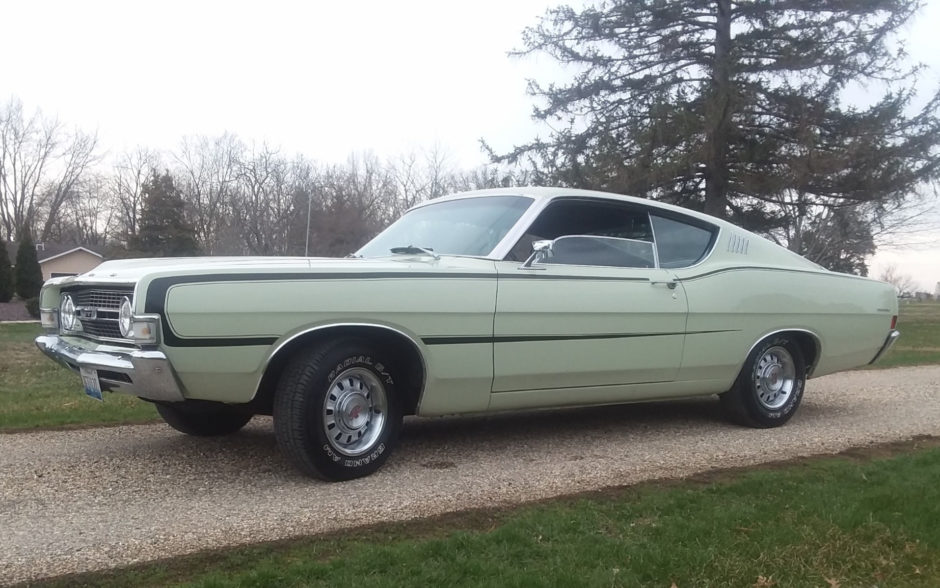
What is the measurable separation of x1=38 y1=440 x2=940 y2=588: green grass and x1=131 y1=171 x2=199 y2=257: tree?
1325 inches

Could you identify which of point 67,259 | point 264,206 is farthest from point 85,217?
point 264,206

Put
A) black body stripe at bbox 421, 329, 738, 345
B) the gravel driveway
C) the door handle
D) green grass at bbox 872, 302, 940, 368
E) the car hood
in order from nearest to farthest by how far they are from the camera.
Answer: the gravel driveway → the car hood → black body stripe at bbox 421, 329, 738, 345 → the door handle → green grass at bbox 872, 302, 940, 368

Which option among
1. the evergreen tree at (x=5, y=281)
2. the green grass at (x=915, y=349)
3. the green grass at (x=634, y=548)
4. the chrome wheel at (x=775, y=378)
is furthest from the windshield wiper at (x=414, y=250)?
the evergreen tree at (x=5, y=281)

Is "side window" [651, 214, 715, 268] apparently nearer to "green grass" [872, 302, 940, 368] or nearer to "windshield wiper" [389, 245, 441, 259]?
"windshield wiper" [389, 245, 441, 259]

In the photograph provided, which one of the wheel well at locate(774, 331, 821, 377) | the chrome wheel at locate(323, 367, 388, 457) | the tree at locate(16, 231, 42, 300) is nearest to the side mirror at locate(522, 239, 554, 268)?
the chrome wheel at locate(323, 367, 388, 457)

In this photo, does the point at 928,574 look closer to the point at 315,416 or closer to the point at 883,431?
the point at 315,416

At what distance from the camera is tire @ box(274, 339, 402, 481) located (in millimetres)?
4219

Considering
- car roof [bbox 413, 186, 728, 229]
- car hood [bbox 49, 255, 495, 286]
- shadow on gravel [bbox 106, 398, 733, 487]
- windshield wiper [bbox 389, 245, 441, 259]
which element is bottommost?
shadow on gravel [bbox 106, 398, 733, 487]

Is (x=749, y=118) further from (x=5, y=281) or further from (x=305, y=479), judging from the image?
(x=5, y=281)

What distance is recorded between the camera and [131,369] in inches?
156

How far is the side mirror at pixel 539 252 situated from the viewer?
16.1ft

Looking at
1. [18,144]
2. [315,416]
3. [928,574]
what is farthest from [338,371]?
[18,144]

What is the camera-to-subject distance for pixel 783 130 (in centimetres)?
1930

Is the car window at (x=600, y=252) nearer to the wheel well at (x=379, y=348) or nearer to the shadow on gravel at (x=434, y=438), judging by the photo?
the wheel well at (x=379, y=348)
